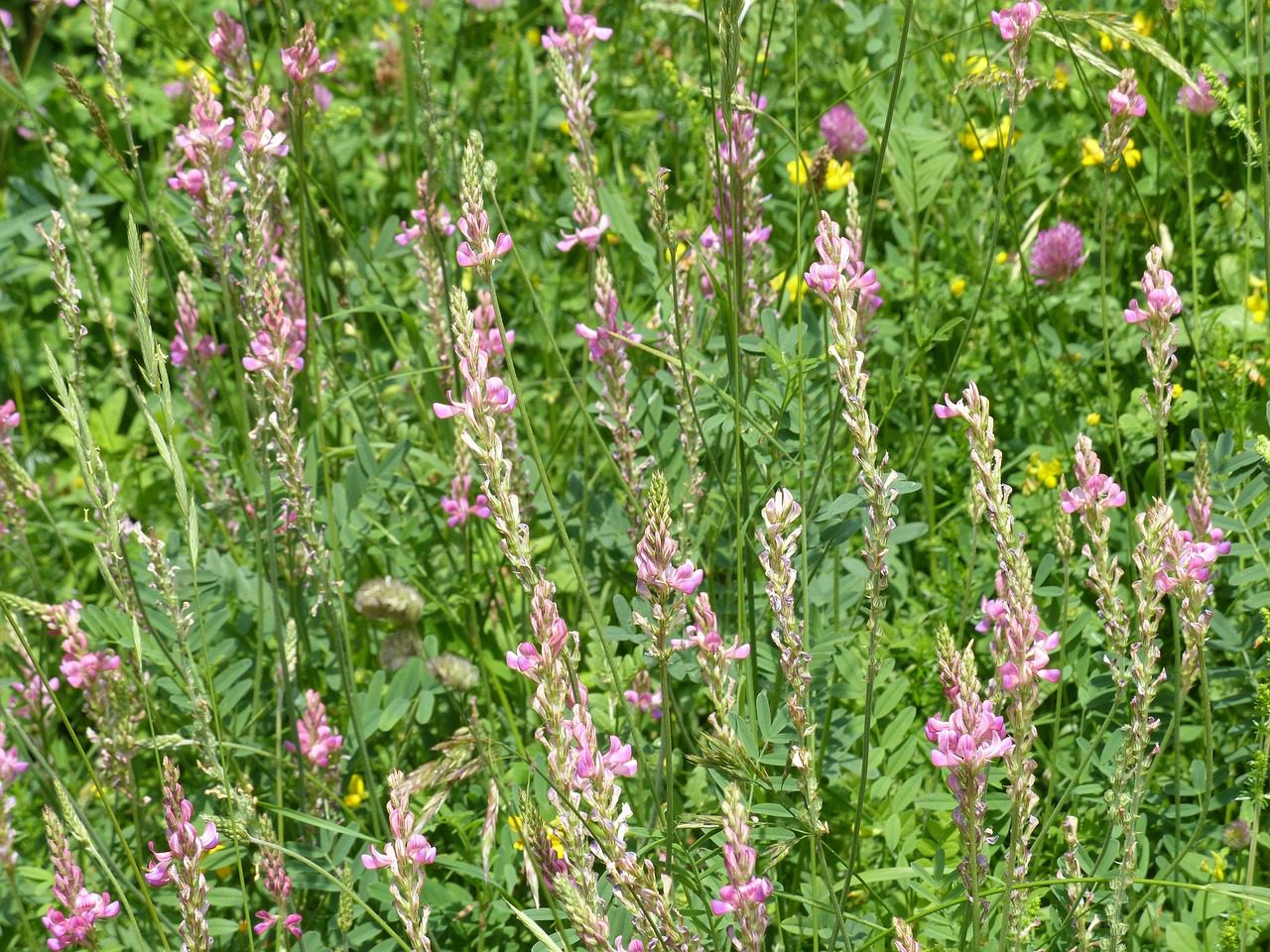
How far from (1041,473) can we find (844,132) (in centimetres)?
110

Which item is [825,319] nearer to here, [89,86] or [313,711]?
[313,711]

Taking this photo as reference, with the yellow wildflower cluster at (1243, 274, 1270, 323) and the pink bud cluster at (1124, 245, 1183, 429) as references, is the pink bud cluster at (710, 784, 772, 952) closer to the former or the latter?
the pink bud cluster at (1124, 245, 1183, 429)

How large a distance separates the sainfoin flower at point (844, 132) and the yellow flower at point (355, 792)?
1.88 meters

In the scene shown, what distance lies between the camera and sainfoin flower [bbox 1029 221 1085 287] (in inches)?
127

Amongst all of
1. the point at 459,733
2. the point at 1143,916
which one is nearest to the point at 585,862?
the point at 459,733

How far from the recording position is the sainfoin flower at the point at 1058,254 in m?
3.23

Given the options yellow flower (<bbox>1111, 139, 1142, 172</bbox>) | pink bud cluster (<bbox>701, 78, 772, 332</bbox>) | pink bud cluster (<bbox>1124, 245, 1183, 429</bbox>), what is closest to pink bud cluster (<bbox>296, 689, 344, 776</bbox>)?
pink bud cluster (<bbox>701, 78, 772, 332</bbox>)

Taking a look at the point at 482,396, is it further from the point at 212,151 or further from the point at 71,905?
the point at 71,905

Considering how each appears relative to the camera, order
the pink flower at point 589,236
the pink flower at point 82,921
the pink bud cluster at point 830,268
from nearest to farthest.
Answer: the pink bud cluster at point 830,268 → the pink flower at point 82,921 → the pink flower at point 589,236

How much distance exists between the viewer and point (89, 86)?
5.33m

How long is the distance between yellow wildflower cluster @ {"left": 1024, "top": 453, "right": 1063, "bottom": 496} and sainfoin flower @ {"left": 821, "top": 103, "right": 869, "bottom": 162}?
98cm

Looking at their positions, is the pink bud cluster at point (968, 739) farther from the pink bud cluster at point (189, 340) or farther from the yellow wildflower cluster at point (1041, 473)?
the pink bud cluster at point (189, 340)

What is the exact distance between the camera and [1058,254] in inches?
128

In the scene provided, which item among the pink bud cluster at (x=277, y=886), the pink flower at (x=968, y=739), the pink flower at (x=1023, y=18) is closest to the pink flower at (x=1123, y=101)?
the pink flower at (x=1023, y=18)
